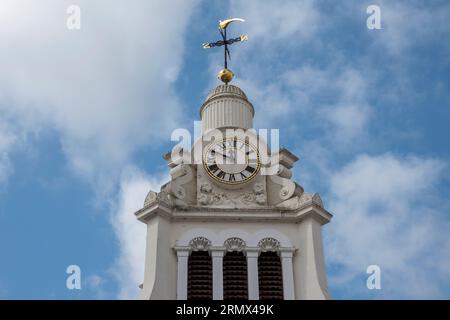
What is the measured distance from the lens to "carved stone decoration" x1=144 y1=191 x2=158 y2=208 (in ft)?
108

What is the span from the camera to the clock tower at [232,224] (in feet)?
105

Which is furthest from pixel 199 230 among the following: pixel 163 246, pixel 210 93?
pixel 210 93

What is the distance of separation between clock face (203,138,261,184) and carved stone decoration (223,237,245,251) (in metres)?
2.66

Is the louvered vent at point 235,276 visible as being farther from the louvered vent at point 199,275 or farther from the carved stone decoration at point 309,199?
the carved stone decoration at point 309,199

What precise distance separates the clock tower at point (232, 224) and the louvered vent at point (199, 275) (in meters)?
0.04

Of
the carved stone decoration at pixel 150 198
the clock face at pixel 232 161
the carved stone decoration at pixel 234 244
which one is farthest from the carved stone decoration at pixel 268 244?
the carved stone decoration at pixel 150 198

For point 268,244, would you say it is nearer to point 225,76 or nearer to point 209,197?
point 209,197

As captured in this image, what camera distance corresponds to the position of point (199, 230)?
1307 inches

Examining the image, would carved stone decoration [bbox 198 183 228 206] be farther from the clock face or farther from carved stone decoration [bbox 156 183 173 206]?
carved stone decoration [bbox 156 183 173 206]
